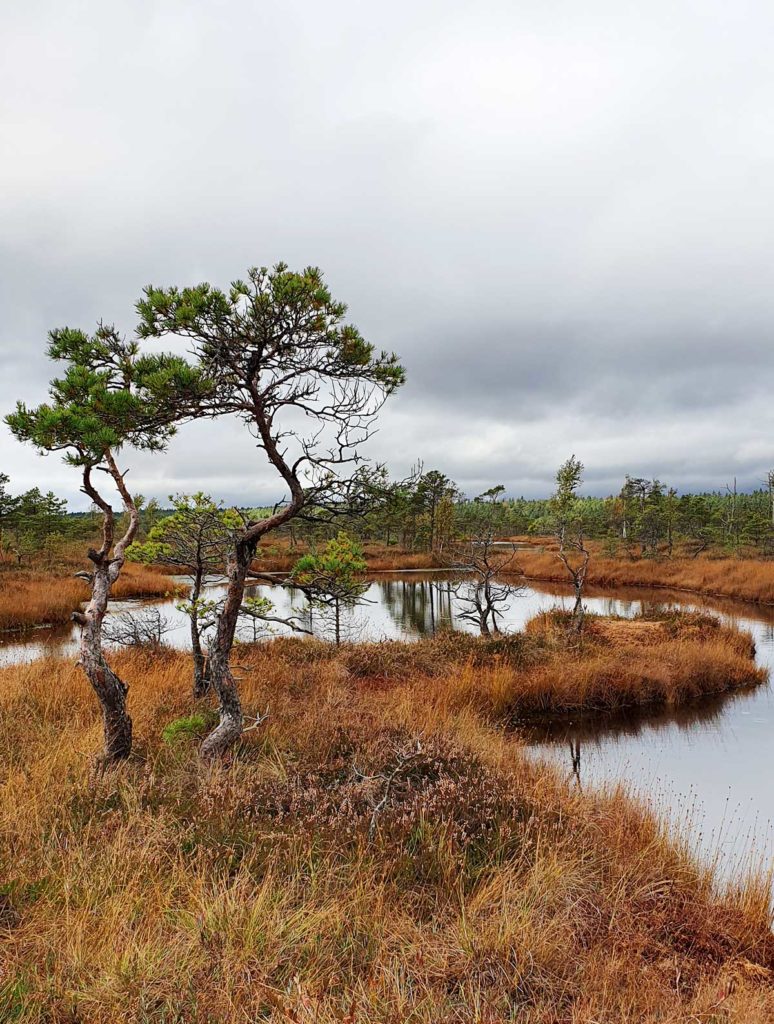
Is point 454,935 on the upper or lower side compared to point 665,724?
upper

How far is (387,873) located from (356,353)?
4.57 meters

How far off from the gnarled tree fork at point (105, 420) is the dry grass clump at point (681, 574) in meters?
33.0

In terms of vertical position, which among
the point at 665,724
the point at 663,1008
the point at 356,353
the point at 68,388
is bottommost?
the point at 665,724

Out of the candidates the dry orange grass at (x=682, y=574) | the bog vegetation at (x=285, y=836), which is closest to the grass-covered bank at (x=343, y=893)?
the bog vegetation at (x=285, y=836)

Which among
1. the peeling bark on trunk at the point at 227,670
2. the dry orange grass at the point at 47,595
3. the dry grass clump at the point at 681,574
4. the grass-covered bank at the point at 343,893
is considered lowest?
the dry grass clump at the point at 681,574

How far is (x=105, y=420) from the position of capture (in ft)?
15.6

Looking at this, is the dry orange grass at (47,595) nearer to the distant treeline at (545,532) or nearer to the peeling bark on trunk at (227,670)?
the distant treeline at (545,532)

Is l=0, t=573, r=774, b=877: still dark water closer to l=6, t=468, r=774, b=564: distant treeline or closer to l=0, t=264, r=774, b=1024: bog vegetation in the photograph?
l=0, t=264, r=774, b=1024: bog vegetation

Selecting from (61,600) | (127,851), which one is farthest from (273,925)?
(61,600)

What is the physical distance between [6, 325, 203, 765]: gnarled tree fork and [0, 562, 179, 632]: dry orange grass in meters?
17.1

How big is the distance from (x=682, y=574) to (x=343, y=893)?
38398mm

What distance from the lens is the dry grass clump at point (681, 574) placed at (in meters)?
30.8

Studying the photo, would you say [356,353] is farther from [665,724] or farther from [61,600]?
[61,600]

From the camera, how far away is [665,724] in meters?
11.7
